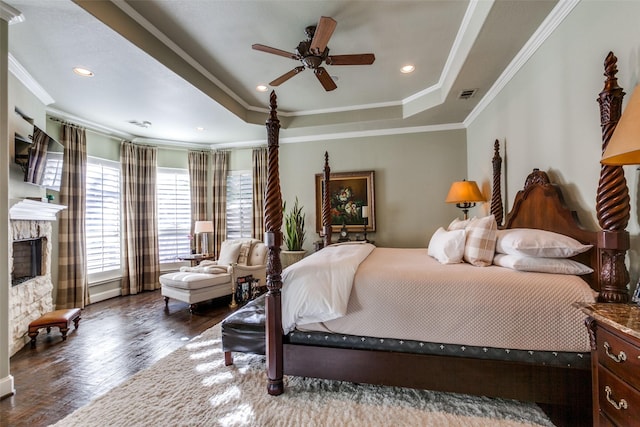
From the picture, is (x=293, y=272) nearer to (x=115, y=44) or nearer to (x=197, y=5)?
(x=197, y=5)

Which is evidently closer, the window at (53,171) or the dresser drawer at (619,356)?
the dresser drawer at (619,356)

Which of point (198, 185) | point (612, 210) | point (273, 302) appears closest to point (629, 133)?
point (612, 210)

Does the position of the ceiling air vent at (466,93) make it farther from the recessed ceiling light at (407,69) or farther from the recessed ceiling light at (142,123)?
the recessed ceiling light at (142,123)

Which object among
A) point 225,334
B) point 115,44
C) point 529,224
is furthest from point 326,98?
point 225,334

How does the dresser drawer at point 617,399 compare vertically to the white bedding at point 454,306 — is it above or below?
below

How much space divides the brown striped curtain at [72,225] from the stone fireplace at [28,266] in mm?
494

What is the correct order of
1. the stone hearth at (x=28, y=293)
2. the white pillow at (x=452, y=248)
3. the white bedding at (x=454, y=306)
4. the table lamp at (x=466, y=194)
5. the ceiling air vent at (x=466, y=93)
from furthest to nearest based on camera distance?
the table lamp at (x=466, y=194) < the ceiling air vent at (x=466, y=93) < the stone hearth at (x=28, y=293) < the white pillow at (x=452, y=248) < the white bedding at (x=454, y=306)

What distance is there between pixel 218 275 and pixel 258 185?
7.03 ft

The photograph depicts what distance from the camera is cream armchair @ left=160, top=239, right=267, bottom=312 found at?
394 centimetres

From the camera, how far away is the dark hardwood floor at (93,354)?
2.03m

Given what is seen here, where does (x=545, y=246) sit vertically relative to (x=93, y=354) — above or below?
above

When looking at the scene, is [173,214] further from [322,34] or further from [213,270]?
[322,34]

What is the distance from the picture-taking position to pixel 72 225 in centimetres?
423

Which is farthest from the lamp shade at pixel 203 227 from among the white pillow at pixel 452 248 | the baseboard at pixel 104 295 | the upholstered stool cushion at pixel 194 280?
the white pillow at pixel 452 248
